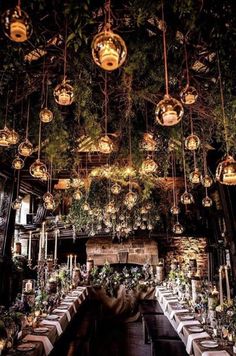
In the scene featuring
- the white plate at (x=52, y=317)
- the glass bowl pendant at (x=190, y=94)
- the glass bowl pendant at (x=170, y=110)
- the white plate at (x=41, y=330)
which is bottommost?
the white plate at (x=41, y=330)

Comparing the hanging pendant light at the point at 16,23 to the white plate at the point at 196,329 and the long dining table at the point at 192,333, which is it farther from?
the white plate at the point at 196,329

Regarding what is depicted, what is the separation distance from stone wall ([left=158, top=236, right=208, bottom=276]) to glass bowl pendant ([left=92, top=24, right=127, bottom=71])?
34.7 ft

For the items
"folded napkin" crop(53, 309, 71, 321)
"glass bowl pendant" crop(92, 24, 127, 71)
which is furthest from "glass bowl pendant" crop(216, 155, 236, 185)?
"folded napkin" crop(53, 309, 71, 321)

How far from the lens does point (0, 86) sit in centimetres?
430

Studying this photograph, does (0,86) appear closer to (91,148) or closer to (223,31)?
(223,31)

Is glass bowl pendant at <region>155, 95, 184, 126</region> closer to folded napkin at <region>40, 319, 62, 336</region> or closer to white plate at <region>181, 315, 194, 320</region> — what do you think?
folded napkin at <region>40, 319, 62, 336</region>

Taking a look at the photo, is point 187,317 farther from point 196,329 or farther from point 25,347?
point 25,347

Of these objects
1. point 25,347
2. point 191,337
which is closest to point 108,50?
point 25,347

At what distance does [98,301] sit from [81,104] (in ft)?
19.0

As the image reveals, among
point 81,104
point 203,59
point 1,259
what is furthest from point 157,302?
point 203,59

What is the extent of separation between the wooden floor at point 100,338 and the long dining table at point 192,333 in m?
1.17

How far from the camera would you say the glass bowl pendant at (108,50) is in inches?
82.7

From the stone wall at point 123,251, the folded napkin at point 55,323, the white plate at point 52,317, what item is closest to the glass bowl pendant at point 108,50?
the folded napkin at point 55,323

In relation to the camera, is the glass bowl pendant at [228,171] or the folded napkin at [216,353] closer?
the glass bowl pendant at [228,171]
